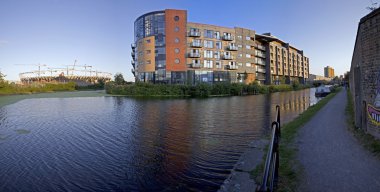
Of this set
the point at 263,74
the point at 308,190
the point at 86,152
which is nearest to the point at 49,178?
the point at 86,152

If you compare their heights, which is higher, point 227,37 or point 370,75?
point 227,37

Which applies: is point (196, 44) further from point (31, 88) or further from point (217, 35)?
point (31, 88)

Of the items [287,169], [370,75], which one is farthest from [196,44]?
[287,169]

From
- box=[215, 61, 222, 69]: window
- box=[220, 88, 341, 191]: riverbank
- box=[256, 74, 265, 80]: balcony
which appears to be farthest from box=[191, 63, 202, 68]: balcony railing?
box=[220, 88, 341, 191]: riverbank

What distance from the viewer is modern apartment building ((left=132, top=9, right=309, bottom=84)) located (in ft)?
171

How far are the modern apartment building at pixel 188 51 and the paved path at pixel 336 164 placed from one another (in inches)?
1762

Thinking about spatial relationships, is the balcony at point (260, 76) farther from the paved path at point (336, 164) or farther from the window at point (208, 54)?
the paved path at point (336, 164)

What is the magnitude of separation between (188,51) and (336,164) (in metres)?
49.3

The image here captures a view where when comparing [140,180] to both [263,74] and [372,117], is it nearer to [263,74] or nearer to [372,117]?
[372,117]

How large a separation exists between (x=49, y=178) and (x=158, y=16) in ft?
162

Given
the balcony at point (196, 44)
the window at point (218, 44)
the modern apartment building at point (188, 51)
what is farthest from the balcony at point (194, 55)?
the window at point (218, 44)

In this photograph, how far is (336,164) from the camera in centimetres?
533

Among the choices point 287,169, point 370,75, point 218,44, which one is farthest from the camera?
point 218,44

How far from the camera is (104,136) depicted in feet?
35.1
